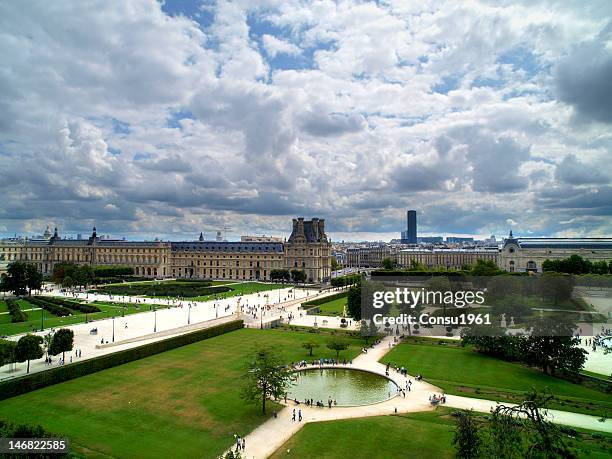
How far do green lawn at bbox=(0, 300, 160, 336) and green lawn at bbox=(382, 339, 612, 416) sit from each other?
131 ft

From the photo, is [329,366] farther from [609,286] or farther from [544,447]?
[609,286]

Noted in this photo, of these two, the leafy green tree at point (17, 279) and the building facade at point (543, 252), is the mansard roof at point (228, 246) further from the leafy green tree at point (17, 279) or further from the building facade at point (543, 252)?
the building facade at point (543, 252)

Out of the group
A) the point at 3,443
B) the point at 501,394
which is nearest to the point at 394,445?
the point at 501,394

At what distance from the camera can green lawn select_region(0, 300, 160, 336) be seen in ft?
170

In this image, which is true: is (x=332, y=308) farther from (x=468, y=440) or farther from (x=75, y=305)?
(x=468, y=440)

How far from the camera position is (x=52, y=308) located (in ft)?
215

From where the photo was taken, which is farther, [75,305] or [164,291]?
[164,291]

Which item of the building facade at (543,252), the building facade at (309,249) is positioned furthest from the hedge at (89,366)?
the building facade at (543,252)

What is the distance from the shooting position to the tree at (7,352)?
33188 mm

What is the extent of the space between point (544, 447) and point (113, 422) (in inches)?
929

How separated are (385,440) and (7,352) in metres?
29.1

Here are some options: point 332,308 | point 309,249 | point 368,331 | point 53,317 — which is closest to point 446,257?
point 309,249

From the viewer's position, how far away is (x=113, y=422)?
2727cm

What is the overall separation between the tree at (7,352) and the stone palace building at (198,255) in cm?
9052
